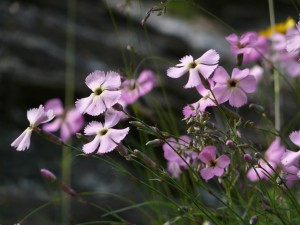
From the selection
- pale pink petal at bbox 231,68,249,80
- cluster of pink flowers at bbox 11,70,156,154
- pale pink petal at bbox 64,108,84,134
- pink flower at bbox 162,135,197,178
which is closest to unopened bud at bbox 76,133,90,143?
cluster of pink flowers at bbox 11,70,156,154

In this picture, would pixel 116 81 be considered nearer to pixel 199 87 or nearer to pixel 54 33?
pixel 199 87

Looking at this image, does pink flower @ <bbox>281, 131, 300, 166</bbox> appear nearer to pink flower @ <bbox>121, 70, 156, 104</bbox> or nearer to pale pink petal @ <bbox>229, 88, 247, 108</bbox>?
pale pink petal @ <bbox>229, 88, 247, 108</bbox>

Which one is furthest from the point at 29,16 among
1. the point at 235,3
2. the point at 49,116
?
the point at 49,116

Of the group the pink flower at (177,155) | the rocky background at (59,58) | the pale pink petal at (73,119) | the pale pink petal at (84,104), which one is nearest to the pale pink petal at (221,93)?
the pink flower at (177,155)

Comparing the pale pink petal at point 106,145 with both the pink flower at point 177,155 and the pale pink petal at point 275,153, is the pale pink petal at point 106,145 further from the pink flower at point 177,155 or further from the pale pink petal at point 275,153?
the pale pink petal at point 275,153

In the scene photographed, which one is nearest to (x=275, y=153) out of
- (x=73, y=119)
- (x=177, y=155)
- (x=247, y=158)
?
(x=177, y=155)
